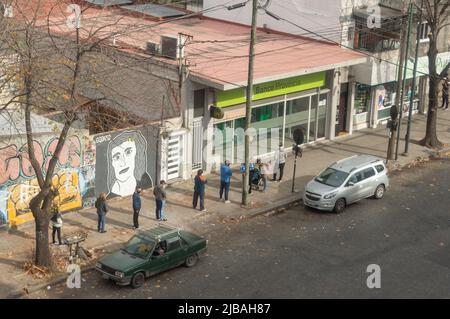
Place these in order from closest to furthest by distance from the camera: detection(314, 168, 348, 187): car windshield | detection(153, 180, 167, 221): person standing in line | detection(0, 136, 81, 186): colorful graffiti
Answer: detection(0, 136, 81, 186): colorful graffiti → detection(153, 180, 167, 221): person standing in line → detection(314, 168, 348, 187): car windshield

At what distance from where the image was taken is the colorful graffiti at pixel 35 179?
22.6m

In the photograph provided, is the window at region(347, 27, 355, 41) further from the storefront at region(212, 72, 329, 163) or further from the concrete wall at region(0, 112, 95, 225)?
the concrete wall at region(0, 112, 95, 225)

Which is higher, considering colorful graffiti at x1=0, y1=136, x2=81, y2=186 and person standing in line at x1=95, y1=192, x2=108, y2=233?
colorful graffiti at x1=0, y1=136, x2=81, y2=186

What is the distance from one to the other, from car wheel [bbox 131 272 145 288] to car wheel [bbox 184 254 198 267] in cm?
168

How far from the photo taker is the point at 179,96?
1089 inches

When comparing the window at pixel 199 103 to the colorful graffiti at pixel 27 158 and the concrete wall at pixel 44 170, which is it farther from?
the colorful graffiti at pixel 27 158

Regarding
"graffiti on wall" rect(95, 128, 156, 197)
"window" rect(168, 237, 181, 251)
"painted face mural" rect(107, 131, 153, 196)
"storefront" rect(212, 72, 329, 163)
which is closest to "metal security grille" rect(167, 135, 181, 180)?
"graffiti on wall" rect(95, 128, 156, 197)

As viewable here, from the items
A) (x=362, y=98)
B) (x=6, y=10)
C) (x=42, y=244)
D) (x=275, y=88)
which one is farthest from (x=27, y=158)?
(x=362, y=98)

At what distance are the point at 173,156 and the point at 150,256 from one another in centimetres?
863

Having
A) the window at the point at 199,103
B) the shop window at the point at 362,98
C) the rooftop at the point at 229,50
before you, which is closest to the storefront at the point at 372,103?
the shop window at the point at 362,98

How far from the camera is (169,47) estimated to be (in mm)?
28781

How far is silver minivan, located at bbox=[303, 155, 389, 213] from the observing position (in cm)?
2562

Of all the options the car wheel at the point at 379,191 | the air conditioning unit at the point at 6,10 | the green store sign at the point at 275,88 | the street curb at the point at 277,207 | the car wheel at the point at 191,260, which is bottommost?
the street curb at the point at 277,207

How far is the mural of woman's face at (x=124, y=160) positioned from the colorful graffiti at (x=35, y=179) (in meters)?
1.05
